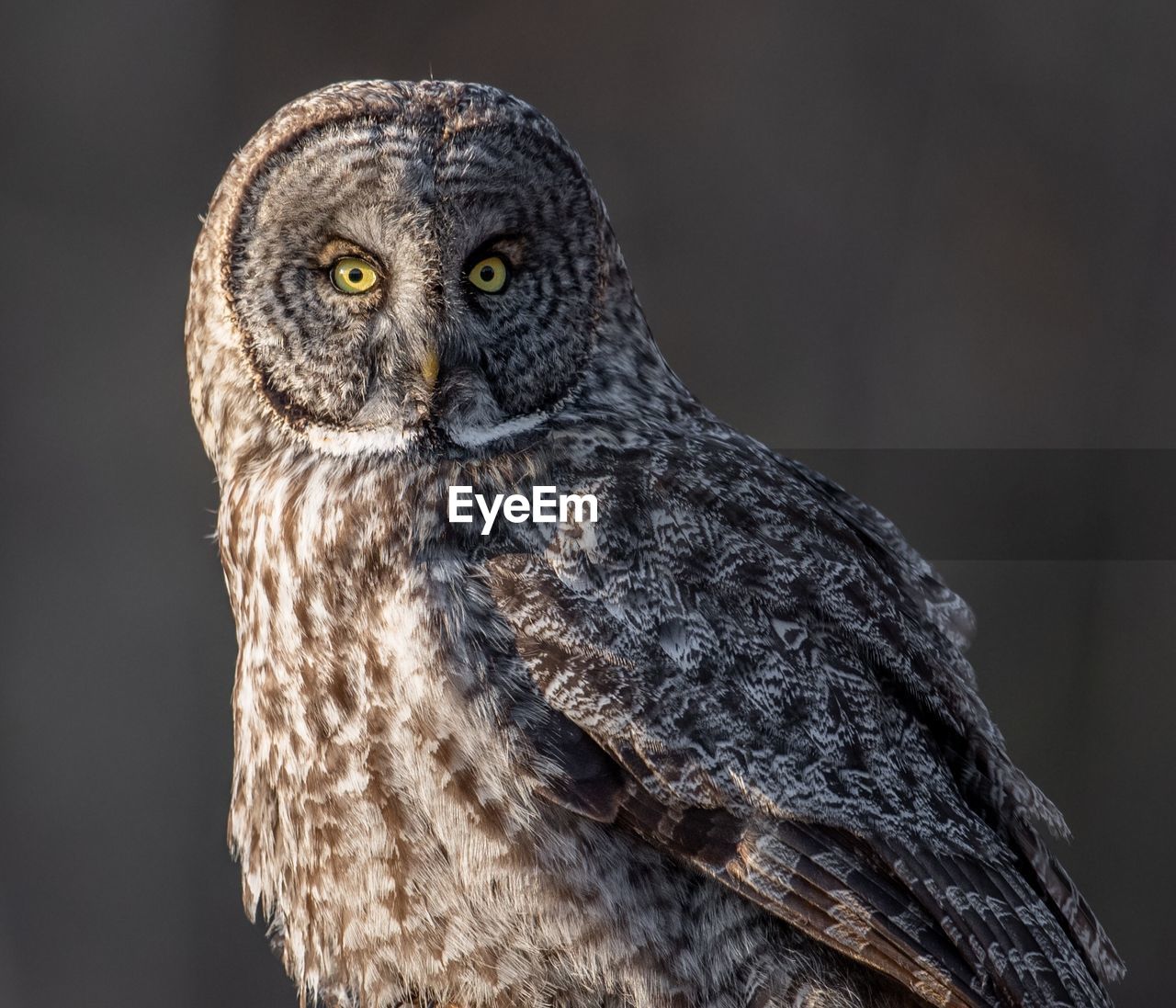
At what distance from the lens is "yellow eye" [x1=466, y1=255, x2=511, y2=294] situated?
1723 millimetres

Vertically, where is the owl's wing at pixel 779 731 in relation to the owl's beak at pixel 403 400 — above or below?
below

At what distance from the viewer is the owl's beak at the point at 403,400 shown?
5.44ft

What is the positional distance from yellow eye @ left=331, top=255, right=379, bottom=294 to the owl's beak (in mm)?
117

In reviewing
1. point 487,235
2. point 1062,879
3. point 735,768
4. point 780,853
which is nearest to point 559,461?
point 487,235

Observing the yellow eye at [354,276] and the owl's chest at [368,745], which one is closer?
the owl's chest at [368,745]

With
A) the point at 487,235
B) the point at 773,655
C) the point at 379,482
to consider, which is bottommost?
the point at 773,655

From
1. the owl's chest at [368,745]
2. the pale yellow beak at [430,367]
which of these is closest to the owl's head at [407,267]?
the pale yellow beak at [430,367]

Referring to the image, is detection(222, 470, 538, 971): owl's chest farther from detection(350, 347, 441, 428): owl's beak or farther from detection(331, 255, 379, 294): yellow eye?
detection(331, 255, 379, 294): yellow eye

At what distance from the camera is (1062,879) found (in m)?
1.86

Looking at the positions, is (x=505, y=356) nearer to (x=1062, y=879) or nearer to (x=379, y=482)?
(x=379, y=482)

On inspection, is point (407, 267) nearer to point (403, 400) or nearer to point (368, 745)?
point (403, 400)

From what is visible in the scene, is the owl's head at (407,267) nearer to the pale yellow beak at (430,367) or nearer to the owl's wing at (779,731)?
the pale yellow beak at (430,367)

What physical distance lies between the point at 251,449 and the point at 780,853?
2.85ft

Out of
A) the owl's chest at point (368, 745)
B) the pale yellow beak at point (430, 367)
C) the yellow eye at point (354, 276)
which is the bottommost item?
the owl's chest at point (368, 745)
